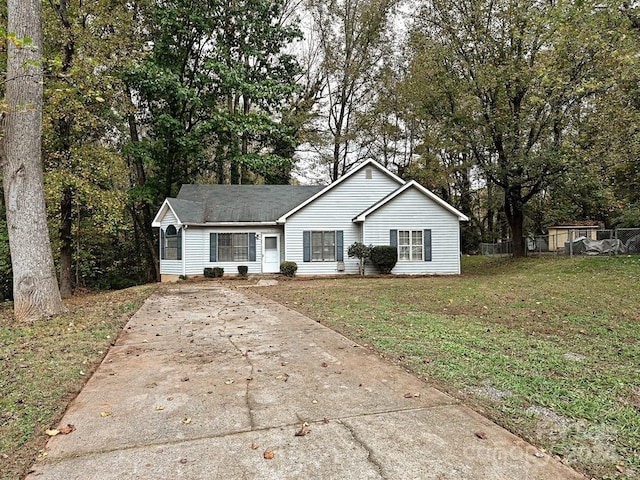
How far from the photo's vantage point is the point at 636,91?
12359 mm

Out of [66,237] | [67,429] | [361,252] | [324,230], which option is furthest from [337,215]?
[67,429]

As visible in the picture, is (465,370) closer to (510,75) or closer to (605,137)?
(605,137)

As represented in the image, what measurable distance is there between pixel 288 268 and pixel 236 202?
13.9 feet

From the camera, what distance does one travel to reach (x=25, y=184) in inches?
292

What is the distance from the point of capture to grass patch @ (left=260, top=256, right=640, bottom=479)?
9.86 feet

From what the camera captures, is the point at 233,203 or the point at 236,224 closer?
the point at 236,224

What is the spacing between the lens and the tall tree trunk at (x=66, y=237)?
1520cm

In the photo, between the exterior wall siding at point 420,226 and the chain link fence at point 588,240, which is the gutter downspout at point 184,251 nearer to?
the exterior wall siding at point 420,226

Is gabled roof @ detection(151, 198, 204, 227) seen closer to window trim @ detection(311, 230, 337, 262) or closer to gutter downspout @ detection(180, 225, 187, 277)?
gutter downspout @ detection(180, 225, 187, 277)

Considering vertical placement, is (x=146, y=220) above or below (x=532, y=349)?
above

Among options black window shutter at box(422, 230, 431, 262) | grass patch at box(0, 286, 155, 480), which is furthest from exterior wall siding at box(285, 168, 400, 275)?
grass patch at box(0, 286, 155, 480)

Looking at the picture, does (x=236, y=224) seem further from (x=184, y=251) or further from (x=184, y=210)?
(x=184, y=251)

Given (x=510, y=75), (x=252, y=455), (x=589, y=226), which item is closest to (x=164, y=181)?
(x=510, y=75)

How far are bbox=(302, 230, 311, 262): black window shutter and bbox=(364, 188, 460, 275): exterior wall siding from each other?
242 cm
